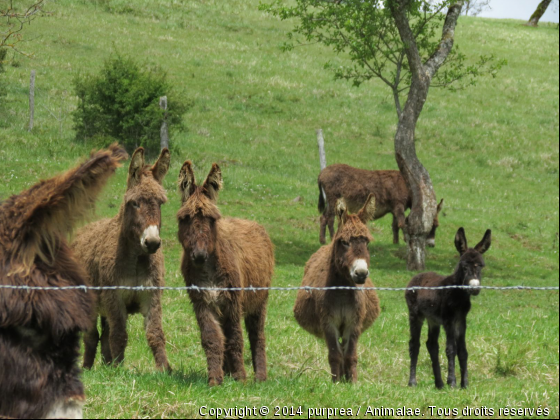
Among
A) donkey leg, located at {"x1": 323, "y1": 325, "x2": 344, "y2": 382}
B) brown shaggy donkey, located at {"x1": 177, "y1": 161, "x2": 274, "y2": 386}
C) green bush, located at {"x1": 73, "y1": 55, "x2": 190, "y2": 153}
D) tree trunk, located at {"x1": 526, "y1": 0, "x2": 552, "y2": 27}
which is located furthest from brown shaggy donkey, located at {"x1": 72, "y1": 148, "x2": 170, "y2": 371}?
tree trunk, located at {"x1": 526, "y1": 0, "x2": 552, "y2": 27}

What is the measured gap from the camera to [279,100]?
30.7m

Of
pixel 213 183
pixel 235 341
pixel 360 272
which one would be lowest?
pixel 235 341

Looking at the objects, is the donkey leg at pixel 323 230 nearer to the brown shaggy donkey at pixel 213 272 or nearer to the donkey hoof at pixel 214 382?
the brown shaggy donkey at pixel 213 272

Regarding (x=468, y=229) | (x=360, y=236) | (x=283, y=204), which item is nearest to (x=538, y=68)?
(x=468, y=229)

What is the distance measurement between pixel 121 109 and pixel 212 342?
1250 centimetres

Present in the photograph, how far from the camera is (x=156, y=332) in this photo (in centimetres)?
702

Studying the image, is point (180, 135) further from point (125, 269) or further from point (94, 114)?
point (125, 269)

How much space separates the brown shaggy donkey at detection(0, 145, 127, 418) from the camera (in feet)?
9.18

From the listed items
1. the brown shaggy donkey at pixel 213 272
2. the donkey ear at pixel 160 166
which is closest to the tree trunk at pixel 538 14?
the donkey ear at pixel 160 166

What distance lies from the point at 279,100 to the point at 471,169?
9.34 metres

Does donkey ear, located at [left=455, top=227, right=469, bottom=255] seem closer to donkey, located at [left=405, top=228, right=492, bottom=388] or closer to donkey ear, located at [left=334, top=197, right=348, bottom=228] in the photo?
donkey, located at [left=405, top=228, right=492, bottom=388]

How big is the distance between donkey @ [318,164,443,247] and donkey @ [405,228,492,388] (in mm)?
9625

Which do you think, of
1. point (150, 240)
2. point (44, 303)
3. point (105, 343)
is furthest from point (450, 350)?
point (44, 303)

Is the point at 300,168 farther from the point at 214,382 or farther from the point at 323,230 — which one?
the point at 214,382
